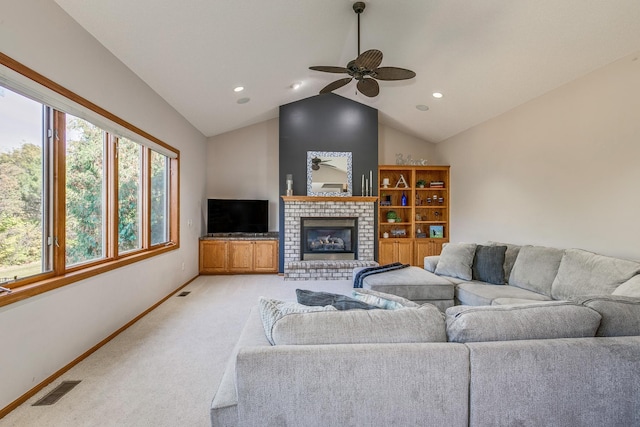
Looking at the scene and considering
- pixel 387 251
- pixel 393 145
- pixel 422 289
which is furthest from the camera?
pixel 393 145

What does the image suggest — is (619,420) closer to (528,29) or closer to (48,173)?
(528,29)

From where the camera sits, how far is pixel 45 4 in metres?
2.24

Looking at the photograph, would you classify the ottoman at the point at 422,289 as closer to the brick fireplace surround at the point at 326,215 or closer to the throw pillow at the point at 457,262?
the throw pillow at the point at 457,262

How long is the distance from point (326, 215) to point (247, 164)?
6.85 ft

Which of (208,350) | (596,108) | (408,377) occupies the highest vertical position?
(596,108)

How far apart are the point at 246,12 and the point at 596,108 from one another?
3.76 meters

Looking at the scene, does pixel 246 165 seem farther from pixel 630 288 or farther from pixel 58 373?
pixel 630 288

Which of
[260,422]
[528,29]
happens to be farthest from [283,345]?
[528,29]

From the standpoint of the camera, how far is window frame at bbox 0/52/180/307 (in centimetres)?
215

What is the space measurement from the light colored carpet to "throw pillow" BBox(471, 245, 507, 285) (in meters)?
2.86

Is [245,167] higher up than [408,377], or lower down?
higher up

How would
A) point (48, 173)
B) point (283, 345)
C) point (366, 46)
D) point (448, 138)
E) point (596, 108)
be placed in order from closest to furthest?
point (283, 345), point (48, 173), point (596, 108), point (366, 46), point (448, 138)

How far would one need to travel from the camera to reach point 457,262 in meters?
3.86

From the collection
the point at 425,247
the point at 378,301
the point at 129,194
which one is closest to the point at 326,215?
the point at 425,247
